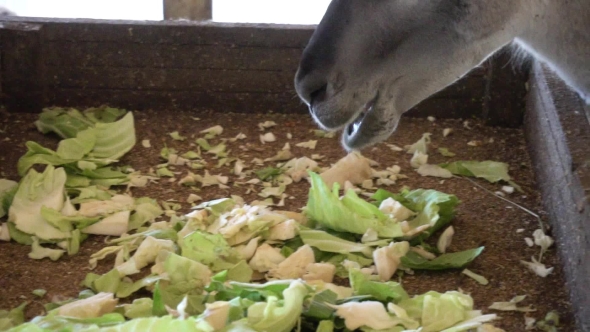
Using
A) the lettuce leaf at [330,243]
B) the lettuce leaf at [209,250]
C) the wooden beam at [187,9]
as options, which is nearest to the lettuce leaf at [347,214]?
the lettuce leaf at [330,243]

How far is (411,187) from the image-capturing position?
297cm

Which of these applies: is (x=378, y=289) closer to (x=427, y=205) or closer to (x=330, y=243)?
(x=330, y=243)

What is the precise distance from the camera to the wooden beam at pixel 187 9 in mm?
4020

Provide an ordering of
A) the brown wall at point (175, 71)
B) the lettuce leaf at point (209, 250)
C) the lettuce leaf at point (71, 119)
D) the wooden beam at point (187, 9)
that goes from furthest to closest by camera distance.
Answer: the wooden beam at point (187, 9)
the brown wall at point (175, 71)
the lettuce leaf at point (71, 119)
the lettuce leaf at point (209, 250)

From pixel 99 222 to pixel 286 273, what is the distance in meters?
0.69

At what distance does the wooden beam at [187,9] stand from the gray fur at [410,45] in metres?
2.01

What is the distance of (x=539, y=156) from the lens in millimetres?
2973

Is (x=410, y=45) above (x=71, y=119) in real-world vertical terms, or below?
above

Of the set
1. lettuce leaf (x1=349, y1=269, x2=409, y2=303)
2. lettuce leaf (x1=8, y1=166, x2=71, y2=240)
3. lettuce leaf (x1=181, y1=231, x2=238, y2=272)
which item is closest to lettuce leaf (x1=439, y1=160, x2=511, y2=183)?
lettuce leaf (x1=349, y1=269, x2=409, y2=303)

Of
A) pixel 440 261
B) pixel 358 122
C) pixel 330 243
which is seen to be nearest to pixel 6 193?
pixel 330 243

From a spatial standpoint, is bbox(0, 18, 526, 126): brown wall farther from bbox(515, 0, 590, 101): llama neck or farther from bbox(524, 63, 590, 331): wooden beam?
bbox(515, 0, 590, 101): llama neck

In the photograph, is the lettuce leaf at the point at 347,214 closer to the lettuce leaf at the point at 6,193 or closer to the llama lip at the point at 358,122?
the llama lip at the point at 358,122

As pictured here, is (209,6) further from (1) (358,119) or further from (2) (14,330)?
(2) (14,330)

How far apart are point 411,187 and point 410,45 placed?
964 millimetres
